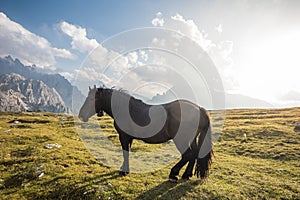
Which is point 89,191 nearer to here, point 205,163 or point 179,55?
point 205,163

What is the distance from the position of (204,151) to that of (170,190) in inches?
91.4

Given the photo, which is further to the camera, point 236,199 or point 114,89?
point 114,89

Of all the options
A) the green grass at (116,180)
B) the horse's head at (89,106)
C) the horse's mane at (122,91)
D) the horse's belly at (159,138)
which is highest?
the horse's mane at (122,91)

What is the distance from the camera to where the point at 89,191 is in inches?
322

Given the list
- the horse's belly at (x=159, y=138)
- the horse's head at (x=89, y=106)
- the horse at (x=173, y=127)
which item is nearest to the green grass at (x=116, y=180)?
the horse at (x=173, y=127)

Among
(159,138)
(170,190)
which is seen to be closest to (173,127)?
(159,138)

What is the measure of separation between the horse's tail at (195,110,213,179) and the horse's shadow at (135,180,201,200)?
75 cm

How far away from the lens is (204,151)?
8789 mm

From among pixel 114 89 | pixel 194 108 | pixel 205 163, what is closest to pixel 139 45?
pixel 114 89

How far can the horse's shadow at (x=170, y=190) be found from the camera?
8.07 meters

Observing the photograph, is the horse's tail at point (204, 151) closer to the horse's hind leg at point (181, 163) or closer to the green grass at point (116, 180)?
the horse's hind leg at point (181, 163)

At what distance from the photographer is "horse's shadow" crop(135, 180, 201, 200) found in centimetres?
807

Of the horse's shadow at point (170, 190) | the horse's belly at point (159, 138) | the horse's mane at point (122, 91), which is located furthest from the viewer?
the horse's mane at point (122, 91)

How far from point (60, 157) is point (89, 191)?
19.4 feet
